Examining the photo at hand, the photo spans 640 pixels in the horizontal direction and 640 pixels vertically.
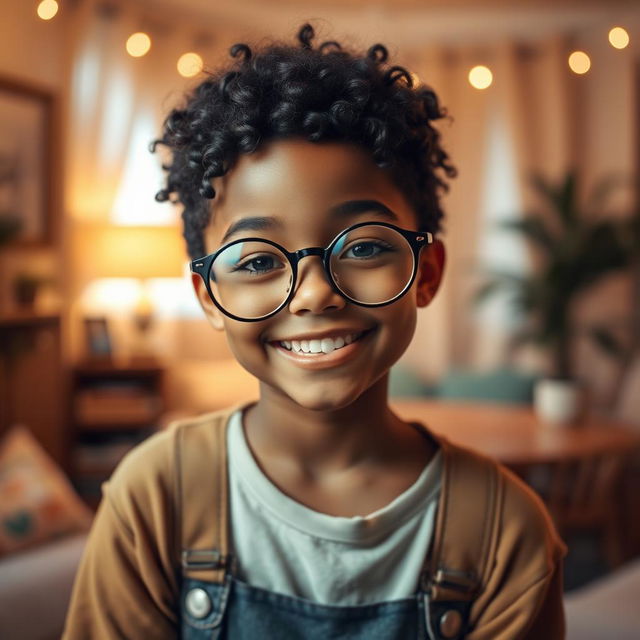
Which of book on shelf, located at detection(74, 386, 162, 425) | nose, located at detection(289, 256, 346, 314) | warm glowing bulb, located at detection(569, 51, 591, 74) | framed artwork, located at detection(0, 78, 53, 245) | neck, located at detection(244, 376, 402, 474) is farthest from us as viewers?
book on shelf, located at detection(74, 386, 162, 425)

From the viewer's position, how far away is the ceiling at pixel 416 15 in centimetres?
426

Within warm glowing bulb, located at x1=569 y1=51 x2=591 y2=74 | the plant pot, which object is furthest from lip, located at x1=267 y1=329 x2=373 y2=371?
the plant pot

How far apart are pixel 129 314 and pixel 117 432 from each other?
32.3 inches

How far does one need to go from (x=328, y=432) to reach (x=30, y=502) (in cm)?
157

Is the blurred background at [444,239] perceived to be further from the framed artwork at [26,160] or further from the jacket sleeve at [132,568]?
the jacket sleeve at [132,568]

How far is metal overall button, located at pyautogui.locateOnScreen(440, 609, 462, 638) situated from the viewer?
76 cm

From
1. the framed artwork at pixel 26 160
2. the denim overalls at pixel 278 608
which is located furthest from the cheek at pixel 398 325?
the framed artwork at pixel 26 160

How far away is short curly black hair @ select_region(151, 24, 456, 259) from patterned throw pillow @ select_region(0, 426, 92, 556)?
150cm

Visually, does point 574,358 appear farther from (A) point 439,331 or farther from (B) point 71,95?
(B) point 71,95

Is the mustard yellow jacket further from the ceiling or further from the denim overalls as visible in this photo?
the ceiling

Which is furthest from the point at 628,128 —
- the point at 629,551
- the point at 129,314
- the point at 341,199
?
the point at 341,199

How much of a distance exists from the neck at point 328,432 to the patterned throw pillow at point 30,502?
1.45 metres

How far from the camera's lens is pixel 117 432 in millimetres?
4016

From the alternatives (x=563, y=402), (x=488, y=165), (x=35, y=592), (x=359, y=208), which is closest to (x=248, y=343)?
(x=359, y=208)
